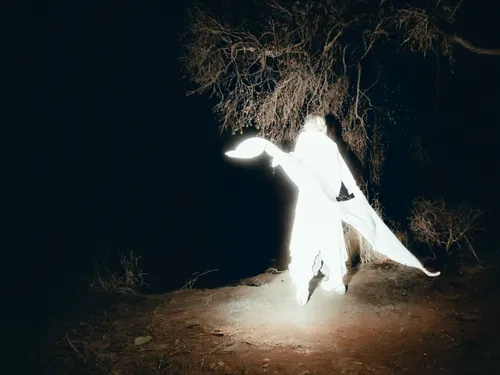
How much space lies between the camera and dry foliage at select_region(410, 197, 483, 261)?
7281 millimetres

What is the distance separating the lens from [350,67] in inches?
275

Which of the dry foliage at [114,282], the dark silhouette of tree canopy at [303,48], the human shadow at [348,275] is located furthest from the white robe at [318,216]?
the dry foliage at [114,282]

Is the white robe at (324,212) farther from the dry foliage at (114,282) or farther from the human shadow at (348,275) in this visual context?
the dry foliage at (114,282)

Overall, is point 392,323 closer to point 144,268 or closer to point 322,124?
point 322,124

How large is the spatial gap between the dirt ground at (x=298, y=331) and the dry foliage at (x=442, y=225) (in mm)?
1063

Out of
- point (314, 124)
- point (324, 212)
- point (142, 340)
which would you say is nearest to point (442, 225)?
point (324, 212)

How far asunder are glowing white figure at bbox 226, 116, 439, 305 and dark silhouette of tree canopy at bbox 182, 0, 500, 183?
131cm

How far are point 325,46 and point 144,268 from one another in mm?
6091

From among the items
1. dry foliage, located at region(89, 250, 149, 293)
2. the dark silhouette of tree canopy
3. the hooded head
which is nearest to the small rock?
dry foliage, located at region(89, 250, 149, 293)

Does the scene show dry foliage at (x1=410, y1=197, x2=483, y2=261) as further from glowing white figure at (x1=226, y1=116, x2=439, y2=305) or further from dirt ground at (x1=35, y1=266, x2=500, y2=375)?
glowing white figure at (x1=226, y1=116, x2=439, y2=305)

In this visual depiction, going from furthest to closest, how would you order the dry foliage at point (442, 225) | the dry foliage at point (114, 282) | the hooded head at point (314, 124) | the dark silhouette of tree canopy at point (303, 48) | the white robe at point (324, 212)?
the dry foliage at point (442, 225), the dry foliage at point (114, 282), the dark silhouette of tree canopy at point (303, 48), the hooded head at point (314, 124), the white robe at point (324, 212)

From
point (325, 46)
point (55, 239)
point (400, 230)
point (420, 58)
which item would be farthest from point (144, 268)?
point (420, 58)

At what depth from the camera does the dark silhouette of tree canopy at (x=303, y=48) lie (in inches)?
240

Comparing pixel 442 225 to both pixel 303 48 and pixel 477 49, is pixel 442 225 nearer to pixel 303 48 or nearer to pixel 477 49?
pixel 477 49
